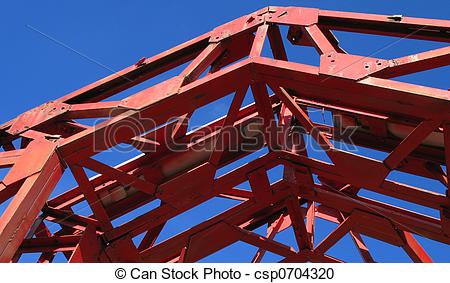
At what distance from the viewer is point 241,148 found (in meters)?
10.7

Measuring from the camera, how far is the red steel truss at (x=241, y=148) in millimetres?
7734

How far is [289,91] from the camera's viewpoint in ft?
33.5

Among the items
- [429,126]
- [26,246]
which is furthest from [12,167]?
[429,126]

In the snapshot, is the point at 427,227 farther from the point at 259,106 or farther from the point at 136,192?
the point at 136,192

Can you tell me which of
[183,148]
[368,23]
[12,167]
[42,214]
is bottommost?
[12,167]

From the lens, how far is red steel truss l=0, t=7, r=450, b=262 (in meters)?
7.73

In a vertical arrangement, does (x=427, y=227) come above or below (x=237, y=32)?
below

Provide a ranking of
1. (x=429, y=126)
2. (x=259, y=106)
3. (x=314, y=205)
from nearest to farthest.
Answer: (x=429, y=126) → (x=259, y=106) → (x=314, y=205)

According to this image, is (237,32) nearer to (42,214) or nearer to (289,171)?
(289,171)

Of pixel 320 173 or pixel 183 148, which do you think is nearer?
pixel 183 148

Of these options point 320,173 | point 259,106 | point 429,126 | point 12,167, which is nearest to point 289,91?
point 259,106

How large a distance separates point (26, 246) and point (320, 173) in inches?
184

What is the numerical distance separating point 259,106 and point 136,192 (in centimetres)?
261

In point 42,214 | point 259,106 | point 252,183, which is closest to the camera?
point 259,106
